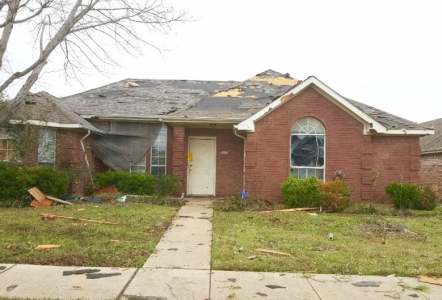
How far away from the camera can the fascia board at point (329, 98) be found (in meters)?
13.4

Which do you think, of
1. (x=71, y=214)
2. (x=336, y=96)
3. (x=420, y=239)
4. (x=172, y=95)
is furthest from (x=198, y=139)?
(x=420, y=239)

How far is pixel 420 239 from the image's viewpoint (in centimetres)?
813

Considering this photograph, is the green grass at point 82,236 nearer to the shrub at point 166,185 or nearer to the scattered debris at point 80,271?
the scattered debris at point 80,271

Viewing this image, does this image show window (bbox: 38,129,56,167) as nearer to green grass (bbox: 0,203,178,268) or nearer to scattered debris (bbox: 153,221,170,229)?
green grass (bbox: 0,203,178,268)

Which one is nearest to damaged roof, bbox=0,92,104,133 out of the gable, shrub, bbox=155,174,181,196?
shrub, bbox=155,174,181,196

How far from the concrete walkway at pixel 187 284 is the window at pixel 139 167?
1020 cm

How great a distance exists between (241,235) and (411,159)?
9154mm

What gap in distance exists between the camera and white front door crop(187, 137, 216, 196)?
1603 cm

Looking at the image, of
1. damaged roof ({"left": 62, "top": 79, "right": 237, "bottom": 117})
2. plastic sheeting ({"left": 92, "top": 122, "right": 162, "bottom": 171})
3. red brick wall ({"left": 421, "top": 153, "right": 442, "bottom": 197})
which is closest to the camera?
plastic sheeting ({"left": 92, "top": 122, "right": 162, "bottom": 171})

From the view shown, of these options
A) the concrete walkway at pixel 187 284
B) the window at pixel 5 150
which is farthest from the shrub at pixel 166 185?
the concrete walkway at pixel 187 284

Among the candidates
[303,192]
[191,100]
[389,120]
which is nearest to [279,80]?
[191,100]

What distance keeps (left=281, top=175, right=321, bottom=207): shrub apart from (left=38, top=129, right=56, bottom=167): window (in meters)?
8.25

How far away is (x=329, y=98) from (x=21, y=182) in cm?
1041

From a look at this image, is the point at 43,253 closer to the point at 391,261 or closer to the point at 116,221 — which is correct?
the point at 116,221
